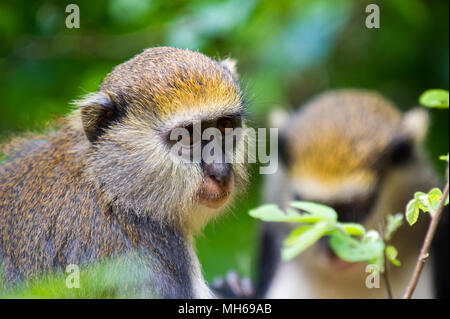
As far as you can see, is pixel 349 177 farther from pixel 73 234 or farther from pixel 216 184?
pixel 73 234

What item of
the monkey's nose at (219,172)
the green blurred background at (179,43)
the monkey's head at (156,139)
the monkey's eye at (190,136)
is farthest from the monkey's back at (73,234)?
the green blurred background at (179,43)

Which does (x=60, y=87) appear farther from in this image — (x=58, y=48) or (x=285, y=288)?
(x=285, y=288)

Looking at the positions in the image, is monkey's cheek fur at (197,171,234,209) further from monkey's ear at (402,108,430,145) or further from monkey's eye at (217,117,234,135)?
monkey's ear at (402,108,430,145)

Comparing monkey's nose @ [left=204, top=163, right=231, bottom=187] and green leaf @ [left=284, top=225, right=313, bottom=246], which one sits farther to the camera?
monkey's nose @ [left=204, top=163, right=231, bottom=187]

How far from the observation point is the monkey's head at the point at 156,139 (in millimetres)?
4133

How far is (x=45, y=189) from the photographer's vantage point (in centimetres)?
418

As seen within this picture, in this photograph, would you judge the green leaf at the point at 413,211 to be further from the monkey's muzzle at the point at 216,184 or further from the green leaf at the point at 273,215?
the monkey's muzzle at the point at 216,184

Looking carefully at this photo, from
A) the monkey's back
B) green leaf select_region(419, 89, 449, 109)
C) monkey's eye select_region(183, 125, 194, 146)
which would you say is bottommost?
the monkey's back

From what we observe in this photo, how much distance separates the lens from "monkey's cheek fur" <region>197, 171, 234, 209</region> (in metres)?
4.17

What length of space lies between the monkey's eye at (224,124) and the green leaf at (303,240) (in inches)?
72.9

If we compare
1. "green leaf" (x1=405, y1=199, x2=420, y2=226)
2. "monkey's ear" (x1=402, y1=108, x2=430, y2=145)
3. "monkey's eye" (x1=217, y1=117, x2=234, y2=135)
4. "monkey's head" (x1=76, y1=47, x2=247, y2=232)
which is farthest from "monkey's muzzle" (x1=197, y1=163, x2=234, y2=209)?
"monkey's ear" (x1=402, y1=108, x2=430, y2=145)

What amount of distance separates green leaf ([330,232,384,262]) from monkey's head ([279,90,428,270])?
3.58 metres

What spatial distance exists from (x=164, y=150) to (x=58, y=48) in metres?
3.91

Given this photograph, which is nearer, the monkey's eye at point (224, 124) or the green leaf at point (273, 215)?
the green leaf at point (273, 215)
